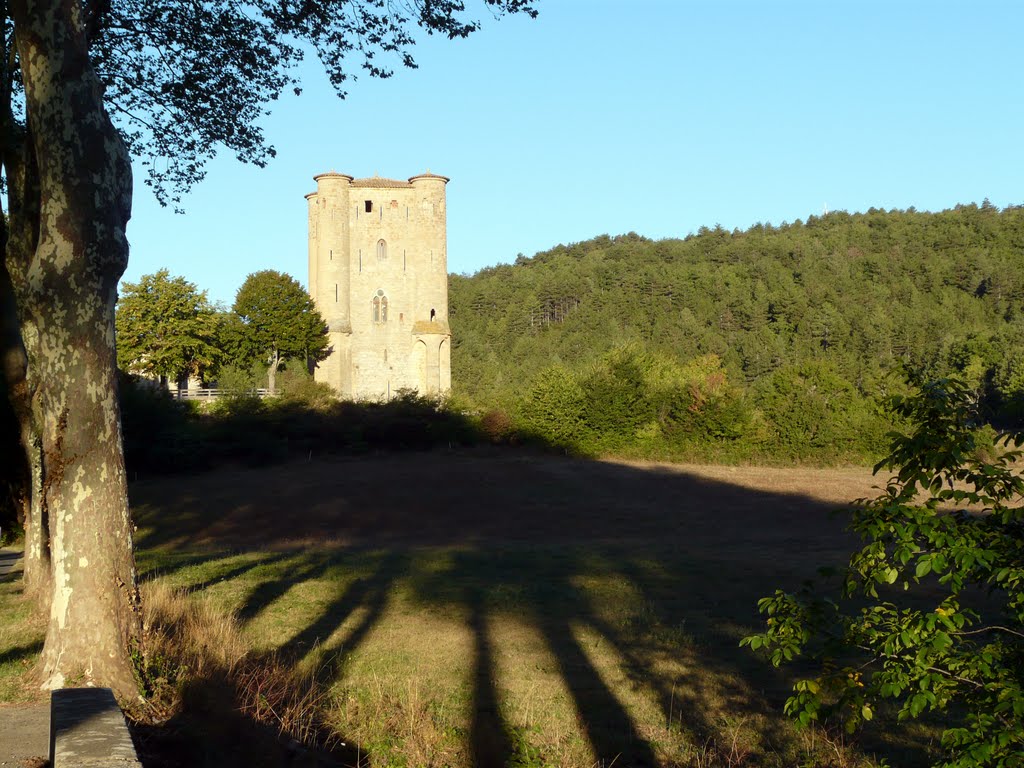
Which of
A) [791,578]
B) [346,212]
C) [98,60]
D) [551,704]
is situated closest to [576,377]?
[346,212]

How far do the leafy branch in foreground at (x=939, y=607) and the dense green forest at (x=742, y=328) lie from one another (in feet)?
129

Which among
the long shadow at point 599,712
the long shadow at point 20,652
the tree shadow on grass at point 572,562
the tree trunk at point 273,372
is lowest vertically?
the tree shadow on grass at point 572,562

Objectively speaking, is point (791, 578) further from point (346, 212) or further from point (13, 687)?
point (346, 212)

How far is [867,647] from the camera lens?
4.66 m

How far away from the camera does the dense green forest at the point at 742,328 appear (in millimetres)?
44188

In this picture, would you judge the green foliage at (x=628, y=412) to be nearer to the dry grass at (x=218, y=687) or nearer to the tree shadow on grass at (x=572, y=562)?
the tree shadow on grass at (x=572, y=562)

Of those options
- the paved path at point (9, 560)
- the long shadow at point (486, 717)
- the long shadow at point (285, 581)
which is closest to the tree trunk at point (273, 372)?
the paved path at point (9, 560)

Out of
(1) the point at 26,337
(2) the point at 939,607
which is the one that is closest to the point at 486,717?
(2) the point at 939,607

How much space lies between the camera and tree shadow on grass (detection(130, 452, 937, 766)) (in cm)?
866

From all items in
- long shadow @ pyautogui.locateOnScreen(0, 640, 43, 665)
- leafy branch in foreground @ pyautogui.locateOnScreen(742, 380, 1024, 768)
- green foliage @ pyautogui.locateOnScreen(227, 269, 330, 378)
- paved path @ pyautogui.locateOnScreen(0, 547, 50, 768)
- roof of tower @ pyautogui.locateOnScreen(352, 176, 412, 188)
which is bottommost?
long shadow @ pyautogui.locateOnScreen(0, 640, 43, 665)

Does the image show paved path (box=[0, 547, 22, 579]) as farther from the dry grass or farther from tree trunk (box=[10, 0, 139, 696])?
tree trunk (box=[10, 0, 139, 696])

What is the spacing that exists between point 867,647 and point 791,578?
1104cm

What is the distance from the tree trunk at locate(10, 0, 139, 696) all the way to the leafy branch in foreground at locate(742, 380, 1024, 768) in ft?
13.6

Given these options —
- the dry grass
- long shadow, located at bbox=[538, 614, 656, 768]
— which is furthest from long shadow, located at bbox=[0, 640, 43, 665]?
long shadow, located at bbox=[538, 614, 656, 768]
